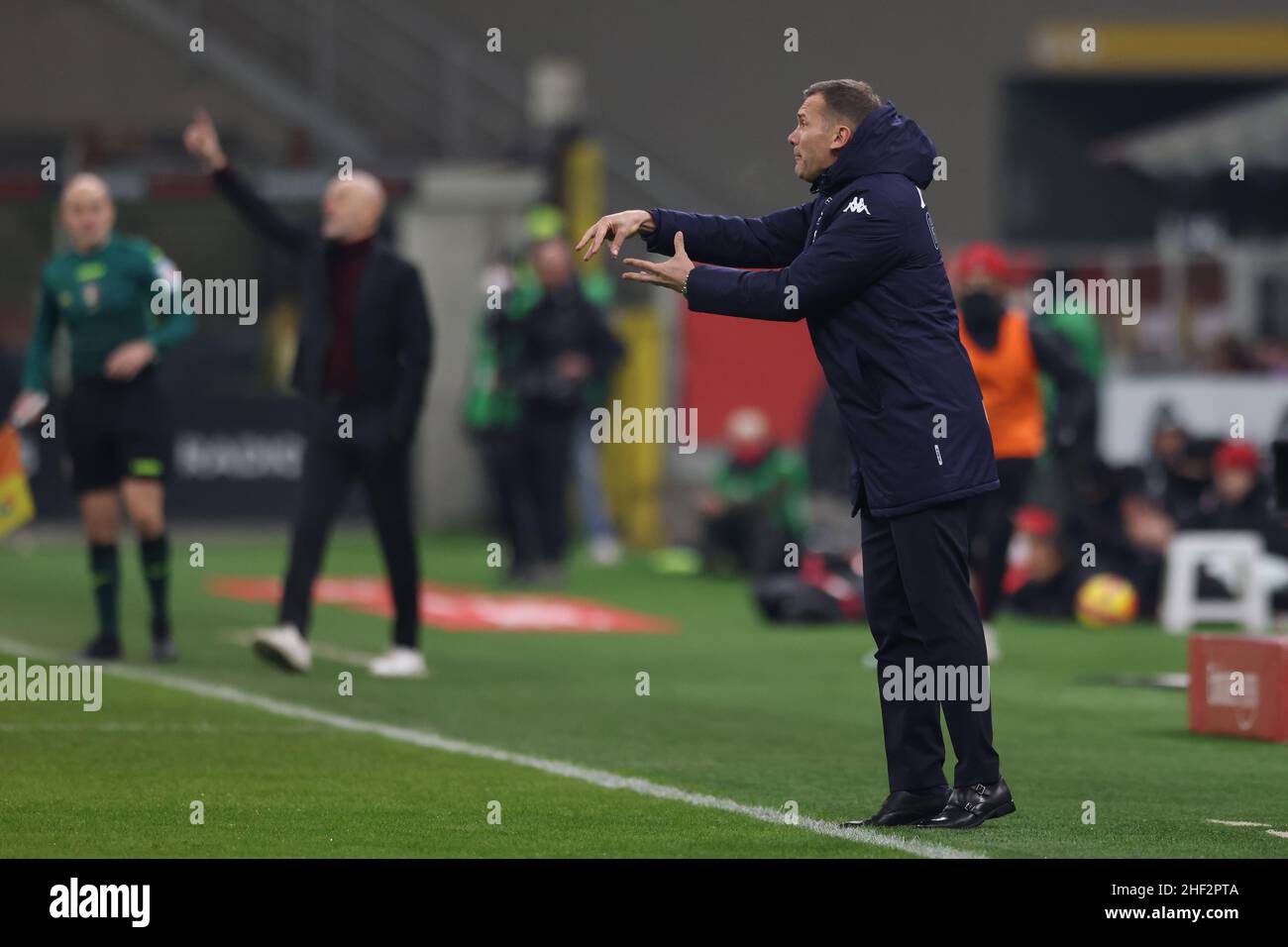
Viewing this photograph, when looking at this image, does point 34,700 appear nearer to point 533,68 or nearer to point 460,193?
point 460,193

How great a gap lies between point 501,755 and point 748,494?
36.0 ft

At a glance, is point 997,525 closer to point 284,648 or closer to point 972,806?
point 284,648

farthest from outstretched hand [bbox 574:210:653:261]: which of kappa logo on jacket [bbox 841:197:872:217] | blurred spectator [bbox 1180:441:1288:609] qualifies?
blurred spectator [bbox 1180:441:1288:609]

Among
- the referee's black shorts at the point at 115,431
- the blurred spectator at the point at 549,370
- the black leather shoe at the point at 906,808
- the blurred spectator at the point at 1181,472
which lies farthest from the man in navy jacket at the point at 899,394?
the blurred spectator at the point at 549,370

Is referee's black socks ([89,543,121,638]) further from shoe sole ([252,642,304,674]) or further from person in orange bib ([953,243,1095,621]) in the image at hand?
person in orange bib ([953,243,1095,621])

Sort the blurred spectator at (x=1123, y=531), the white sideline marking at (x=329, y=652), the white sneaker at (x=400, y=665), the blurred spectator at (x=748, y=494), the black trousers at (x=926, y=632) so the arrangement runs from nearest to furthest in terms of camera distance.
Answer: the black trousers at (x=926, y=632) < the white sneaker at (x=400, y=665) < the white sideline marking at (x=329, y=652) < the blurred spectator at (x=1123, y=531) < the blurred spectator at (x=748, y=494)

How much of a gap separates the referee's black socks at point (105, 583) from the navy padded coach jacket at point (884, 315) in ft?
20.1

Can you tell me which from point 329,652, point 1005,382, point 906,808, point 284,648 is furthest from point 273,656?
point 906,808

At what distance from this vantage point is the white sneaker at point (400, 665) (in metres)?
12.9

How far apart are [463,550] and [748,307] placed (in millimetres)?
15448

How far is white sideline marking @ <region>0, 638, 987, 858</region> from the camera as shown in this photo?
7777mm

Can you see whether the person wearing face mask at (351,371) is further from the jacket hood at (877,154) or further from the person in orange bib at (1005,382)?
the jacket hood at (877,154)

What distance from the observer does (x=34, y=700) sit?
11.5 metres
